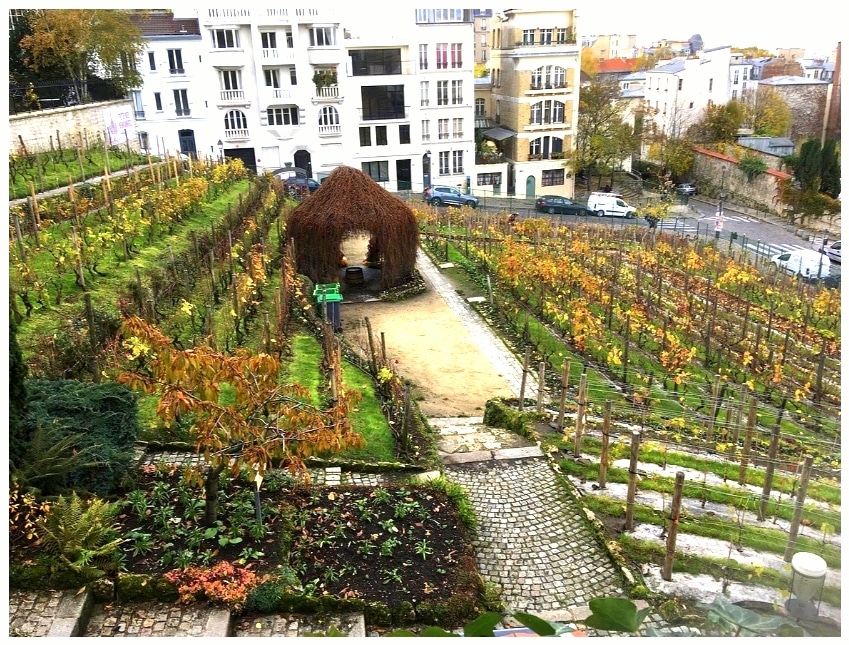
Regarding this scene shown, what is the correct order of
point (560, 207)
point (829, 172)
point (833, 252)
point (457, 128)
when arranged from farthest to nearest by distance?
1. point (457, 128)
2. point (560, 207)
3. point (829, 172)
4. point (833, 252)

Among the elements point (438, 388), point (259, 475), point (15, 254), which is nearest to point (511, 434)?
point (438, 388)

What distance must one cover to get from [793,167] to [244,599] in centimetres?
3551

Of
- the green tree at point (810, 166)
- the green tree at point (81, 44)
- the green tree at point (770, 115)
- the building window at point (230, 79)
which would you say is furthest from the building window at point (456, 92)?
the green tree at point (770, 115)

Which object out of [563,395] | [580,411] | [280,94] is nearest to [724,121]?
[280,94]

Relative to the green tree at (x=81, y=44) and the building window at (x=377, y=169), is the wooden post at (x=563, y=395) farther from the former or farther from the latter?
the building window at (x=377, y=169)

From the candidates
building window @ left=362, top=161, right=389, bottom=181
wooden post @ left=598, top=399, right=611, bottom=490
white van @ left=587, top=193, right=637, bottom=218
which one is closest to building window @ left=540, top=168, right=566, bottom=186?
white van @ left=587, top=193, right=637, bottom=218

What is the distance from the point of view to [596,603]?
1791 millimetres

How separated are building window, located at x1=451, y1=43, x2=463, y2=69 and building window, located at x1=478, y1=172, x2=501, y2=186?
620 cm

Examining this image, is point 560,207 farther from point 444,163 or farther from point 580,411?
point 580,411

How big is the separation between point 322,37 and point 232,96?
5777 mm

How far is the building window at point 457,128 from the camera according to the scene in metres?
36.7

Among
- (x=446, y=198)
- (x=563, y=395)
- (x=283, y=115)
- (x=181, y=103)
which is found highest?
(x=181, y=103)

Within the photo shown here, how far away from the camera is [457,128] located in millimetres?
36781

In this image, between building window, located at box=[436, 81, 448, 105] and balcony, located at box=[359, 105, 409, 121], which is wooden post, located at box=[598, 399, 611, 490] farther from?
building window, located at box=[436, 81, 448, 105]
